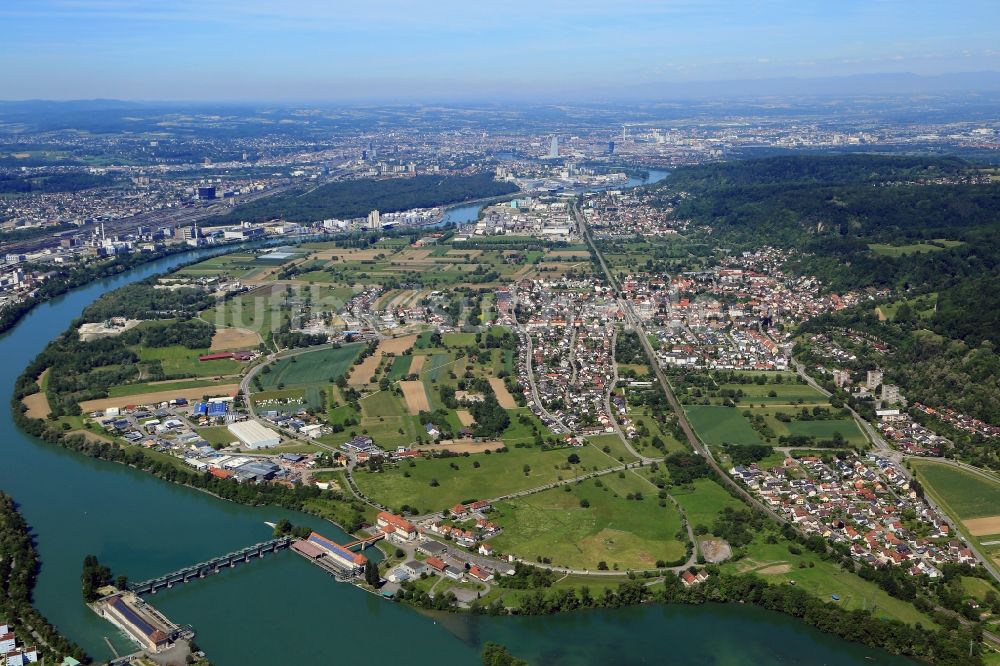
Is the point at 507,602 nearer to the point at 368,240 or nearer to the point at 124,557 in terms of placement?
the point at 124,557

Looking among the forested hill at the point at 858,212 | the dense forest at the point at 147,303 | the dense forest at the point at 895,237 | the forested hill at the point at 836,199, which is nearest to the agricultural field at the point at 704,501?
the dense forest at the point at 895,237

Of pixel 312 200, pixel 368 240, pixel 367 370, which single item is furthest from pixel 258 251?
pixel 367 370

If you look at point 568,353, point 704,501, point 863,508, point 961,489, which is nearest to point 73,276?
point 568,353

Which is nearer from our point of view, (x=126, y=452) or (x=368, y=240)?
(x=126, y=452)

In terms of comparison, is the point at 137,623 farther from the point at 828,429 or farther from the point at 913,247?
the point at 913,247

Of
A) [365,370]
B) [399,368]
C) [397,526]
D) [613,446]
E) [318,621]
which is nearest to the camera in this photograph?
[318,621]

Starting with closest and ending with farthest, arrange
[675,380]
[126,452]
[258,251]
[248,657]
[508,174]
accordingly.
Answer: [248,657], [126,452], [675,380], [258,251], [508,174]

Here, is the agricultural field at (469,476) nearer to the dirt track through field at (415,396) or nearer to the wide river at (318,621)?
the wide river at (318,621)
